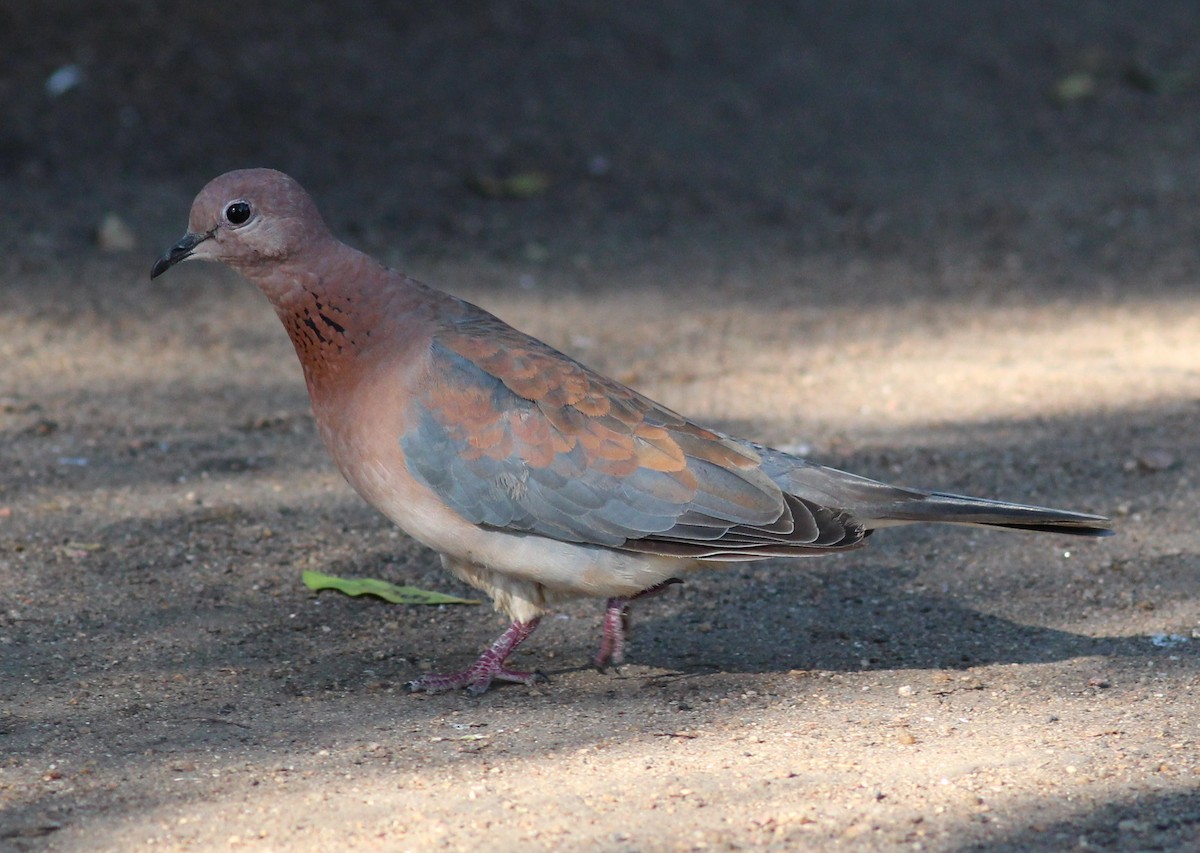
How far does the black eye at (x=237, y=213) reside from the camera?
12.6ft

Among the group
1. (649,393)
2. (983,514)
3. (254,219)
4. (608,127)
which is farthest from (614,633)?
(608,127)

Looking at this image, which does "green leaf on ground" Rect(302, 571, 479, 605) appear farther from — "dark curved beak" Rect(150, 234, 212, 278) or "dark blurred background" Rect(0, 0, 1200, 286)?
"dark blurred background" Rect(0, 0, 1200, 286)

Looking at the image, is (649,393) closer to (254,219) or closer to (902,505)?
(902,505)

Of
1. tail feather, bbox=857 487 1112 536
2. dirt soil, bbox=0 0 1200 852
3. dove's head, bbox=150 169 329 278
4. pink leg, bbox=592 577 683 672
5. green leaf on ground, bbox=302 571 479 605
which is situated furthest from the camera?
green leaf on ground, bbox=302 571 479 605

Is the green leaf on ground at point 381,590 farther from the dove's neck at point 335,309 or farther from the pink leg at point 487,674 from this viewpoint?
the dove's neck at point 335,309

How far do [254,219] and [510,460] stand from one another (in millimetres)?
952

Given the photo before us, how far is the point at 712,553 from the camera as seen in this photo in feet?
12.4

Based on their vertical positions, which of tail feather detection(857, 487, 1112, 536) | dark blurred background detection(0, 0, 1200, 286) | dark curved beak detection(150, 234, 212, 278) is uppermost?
dark blurred background detection(0, 0, 1200, 286)

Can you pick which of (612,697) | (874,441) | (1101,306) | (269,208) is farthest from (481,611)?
(1101,306)

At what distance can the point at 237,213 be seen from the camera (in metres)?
3.85

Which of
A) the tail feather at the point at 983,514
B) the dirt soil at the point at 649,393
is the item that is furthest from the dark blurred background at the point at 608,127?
the tail feather at the point at 983,514

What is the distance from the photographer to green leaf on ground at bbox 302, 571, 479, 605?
4.43m

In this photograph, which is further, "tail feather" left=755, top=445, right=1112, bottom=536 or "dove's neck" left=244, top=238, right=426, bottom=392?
"dove's neck" left=244, top=238, right=426, bottom=392

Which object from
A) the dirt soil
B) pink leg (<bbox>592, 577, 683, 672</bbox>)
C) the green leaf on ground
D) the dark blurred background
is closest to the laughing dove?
pink leg (<bbox>592, 577, 683, 672</bbox>)
